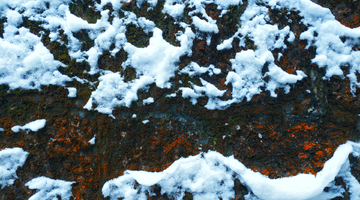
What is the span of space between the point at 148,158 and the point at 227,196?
0.58 m

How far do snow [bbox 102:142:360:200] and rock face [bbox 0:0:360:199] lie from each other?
0.04 m

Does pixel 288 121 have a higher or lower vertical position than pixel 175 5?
lower

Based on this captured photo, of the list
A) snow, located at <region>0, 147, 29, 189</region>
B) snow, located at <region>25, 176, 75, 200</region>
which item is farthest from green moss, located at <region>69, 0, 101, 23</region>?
snow, located at <region>25, 176, 75, 200</region>

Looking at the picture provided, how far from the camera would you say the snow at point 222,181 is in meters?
1.22

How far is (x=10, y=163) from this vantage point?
3.97 ft

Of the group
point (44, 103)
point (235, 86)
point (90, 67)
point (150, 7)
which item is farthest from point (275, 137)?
point (44, 103)

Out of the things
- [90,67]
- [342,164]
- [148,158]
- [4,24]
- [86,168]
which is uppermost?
[4,24]

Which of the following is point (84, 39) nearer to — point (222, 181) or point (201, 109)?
point (201, 109)

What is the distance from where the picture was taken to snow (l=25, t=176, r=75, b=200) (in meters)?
1.21

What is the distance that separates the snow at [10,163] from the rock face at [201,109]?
228mm

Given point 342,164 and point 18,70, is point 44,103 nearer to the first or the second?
point 18,70

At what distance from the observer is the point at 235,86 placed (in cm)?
127

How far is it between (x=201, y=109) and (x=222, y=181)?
495 mm

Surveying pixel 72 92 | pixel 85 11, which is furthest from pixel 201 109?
pixel 85 11
